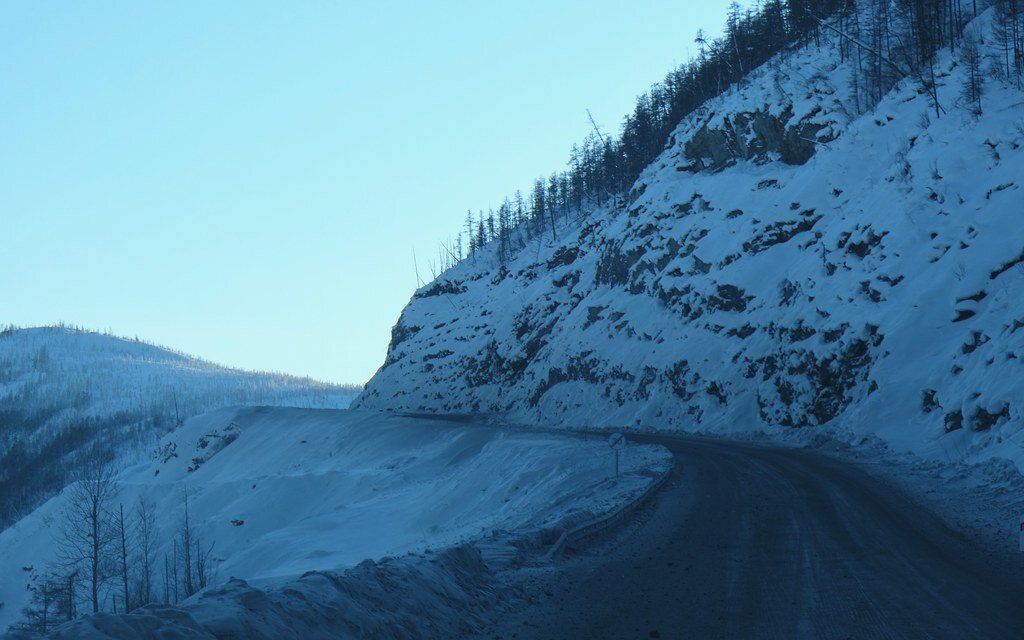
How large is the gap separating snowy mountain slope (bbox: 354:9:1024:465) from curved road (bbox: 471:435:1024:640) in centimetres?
633

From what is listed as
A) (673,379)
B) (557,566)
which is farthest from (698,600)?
(673,379)

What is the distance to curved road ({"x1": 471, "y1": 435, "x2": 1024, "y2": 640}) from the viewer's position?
7.82 meters

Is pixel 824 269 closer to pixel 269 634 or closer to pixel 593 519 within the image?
pixel 593 519

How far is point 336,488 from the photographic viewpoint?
154ft

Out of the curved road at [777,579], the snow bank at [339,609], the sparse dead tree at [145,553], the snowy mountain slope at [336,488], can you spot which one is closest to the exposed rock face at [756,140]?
the snowy mountain slope at [336,488]

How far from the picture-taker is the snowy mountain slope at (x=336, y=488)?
2517 centimetres

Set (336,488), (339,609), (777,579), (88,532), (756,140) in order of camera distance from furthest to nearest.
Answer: (756,140), (88,532), (336,488), (777,579), (339,609)

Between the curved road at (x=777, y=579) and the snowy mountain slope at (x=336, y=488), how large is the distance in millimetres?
2520

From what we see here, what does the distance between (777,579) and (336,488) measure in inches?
1604

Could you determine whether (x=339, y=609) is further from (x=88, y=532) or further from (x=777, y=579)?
(x=88, y=532)

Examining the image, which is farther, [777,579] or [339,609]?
[777,579]

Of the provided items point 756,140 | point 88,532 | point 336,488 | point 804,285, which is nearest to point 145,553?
point 88,532

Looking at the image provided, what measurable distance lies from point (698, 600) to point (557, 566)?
3.02 meters

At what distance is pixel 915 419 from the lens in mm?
24031
